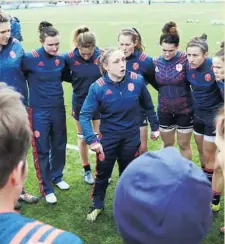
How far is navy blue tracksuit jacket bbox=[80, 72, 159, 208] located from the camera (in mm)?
4074

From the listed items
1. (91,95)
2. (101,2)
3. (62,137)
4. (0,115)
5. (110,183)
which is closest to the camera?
(0,115)

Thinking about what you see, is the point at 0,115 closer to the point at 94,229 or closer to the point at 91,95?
the point at 91,95

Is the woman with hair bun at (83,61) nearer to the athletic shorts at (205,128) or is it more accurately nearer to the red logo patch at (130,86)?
the red logo patch at (130,86)

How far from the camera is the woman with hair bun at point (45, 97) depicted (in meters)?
4.52

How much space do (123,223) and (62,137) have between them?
3690mm

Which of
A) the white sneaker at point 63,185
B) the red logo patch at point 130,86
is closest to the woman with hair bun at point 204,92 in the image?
the red logo patch at point 130,86

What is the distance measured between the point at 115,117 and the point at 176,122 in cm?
99

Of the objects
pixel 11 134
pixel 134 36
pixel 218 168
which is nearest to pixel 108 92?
pixel 134 36

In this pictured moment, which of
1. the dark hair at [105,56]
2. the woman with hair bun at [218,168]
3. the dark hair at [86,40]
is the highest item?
the dark hair at [86,40]

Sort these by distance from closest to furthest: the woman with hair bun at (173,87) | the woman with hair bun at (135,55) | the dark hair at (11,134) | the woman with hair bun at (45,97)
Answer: the dark hair at (11,134), the woman with hair bun at (45,97), the woman with hair bun at (173,87), the woman with hair bun at (135,55)

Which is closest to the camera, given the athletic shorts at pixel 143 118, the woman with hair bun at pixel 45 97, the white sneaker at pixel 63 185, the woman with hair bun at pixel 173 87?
the woman with hair bun at pixel 45 97

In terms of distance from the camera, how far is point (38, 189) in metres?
5.12

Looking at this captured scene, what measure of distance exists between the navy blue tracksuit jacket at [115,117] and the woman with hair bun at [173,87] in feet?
1.51

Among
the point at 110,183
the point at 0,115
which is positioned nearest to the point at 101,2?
the point at 110,183
